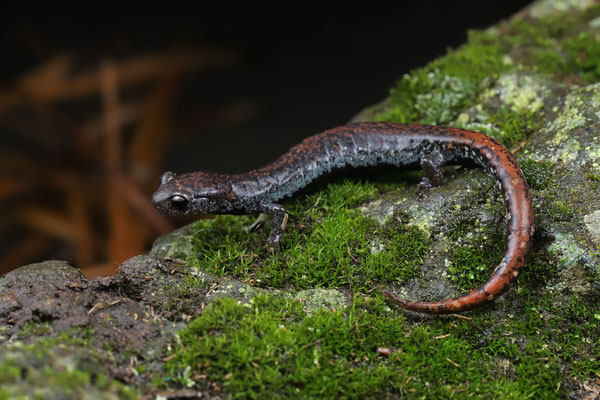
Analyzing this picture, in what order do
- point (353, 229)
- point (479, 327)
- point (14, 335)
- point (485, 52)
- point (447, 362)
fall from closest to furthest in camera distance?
1. point (14, 335)
2. point (447, 362)
3. point (479, 327)
4. point (353, 229)
5. point (485, 52)

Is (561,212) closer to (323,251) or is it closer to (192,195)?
(323,251)

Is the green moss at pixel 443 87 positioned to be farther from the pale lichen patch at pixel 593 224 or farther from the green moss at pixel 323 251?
the pale lichen patch at pixel 593 224

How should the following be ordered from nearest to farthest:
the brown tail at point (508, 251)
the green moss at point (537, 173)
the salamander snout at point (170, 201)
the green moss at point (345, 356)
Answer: the green moss at point (345, 356) < the brown tail at point (508, 251) < the green moss at point (537, 173) < the salamander snout at point (170, 201)

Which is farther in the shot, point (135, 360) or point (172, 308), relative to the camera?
point (172, 308)

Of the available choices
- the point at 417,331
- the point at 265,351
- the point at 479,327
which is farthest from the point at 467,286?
the point at 265,351

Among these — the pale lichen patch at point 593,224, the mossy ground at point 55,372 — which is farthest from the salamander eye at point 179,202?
the pale lichen patch at point 593,224

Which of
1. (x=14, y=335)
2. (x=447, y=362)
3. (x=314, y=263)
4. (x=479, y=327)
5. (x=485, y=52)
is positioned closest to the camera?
(x=14, y=335)

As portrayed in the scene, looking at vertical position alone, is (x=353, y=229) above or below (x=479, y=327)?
above

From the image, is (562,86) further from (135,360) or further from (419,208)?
(135,360)
